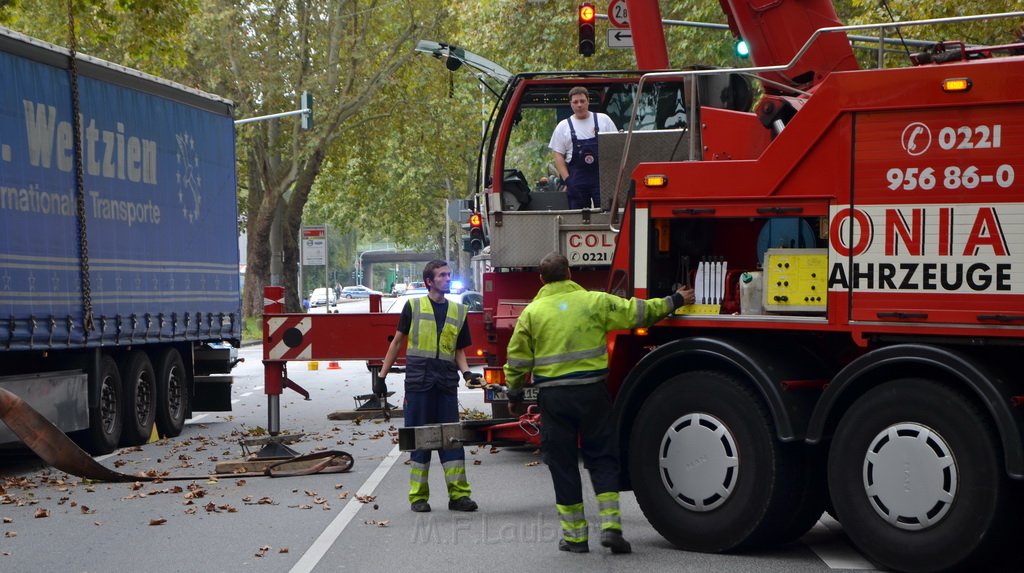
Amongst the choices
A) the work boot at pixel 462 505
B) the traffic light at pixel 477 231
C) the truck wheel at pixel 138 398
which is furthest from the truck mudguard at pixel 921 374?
the truck wheel at pixel 138 398

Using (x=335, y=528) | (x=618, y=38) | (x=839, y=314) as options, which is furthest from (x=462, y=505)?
(x=618, y=38)

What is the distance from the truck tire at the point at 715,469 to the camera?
27.5ft

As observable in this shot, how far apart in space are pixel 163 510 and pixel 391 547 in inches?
105

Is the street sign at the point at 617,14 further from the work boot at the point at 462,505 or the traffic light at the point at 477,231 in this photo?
the work boot at the point at 462,505

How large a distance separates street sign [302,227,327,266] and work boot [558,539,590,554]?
37785 mm

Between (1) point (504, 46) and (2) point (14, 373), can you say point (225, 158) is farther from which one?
(1) point (504, 46)

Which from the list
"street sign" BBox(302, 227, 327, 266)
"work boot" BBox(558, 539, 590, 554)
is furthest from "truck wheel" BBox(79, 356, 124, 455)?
"street sign" BBox(302, 227, 327, 266)

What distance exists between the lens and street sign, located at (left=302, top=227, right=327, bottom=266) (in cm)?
4656

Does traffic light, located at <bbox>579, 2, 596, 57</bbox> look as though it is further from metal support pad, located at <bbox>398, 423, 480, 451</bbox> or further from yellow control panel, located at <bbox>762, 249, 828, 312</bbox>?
yellow control panel, located at <bbox>762, 249, 828, 312</bbox>

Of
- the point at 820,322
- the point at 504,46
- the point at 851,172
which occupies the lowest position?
A: the point at 820,322

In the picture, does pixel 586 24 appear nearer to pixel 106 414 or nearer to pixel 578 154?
pixel 578 154

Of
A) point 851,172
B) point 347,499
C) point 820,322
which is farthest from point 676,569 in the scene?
point 347,499

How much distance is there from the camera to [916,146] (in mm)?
7820

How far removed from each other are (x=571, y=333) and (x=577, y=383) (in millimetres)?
290
